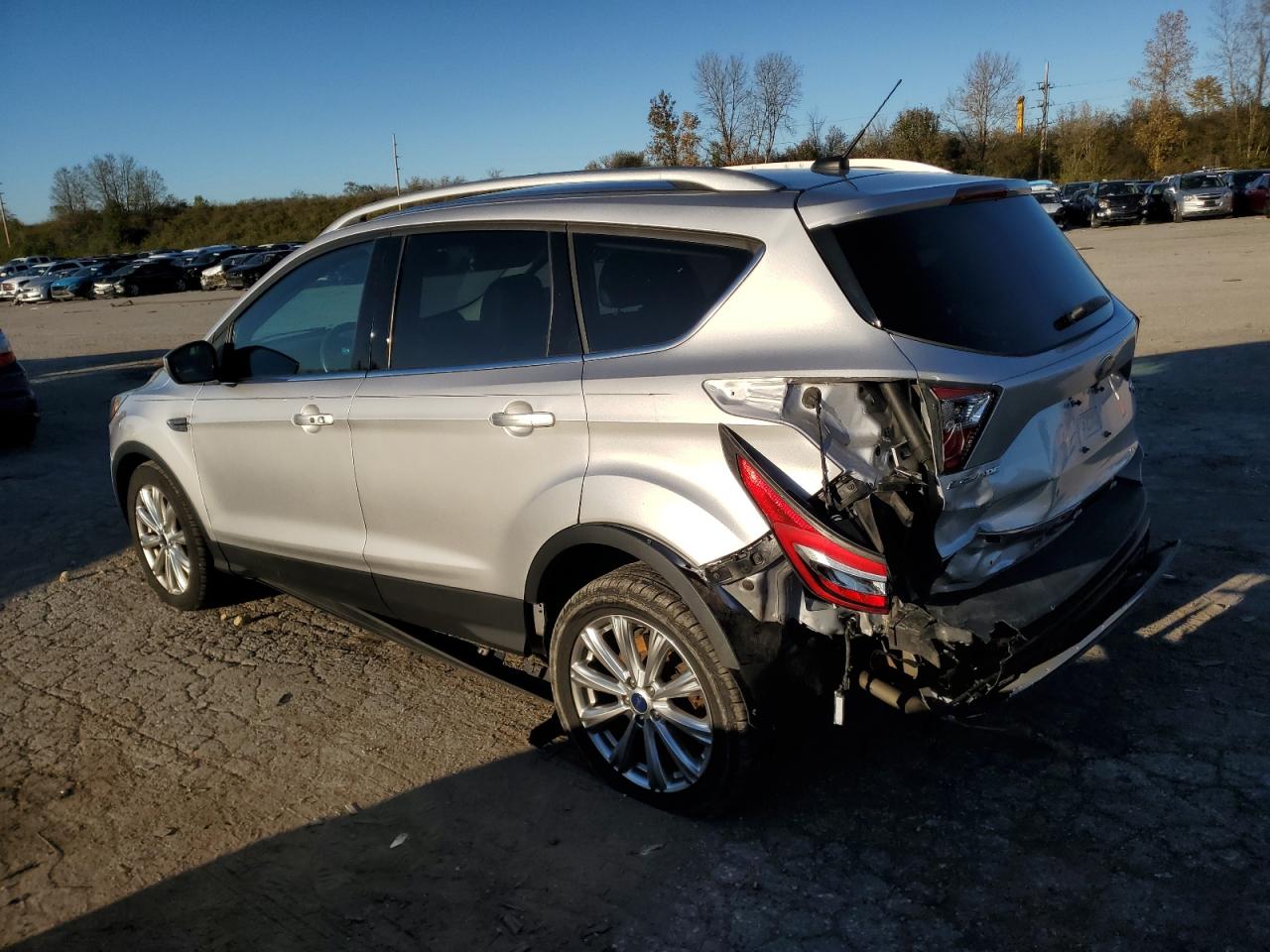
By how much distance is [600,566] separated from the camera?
141 inches

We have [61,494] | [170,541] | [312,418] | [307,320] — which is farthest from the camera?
[61,494]

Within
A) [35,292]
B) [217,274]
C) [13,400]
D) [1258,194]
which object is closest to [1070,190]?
[1258,194]

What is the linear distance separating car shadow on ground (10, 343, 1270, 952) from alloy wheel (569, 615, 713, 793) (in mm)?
166

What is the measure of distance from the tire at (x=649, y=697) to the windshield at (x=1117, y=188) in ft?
137

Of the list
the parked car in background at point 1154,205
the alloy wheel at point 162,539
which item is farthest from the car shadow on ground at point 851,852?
the parked car in background at point 1154,205

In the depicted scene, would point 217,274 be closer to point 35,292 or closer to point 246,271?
point 246,271

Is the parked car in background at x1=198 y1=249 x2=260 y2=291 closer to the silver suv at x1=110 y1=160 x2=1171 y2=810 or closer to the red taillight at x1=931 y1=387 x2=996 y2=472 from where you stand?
the silver suv at x1=110 y1=160 x2=1171 y2=810

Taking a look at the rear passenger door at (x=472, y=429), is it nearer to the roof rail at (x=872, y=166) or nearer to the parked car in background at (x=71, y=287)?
the roof rail at (x=872, y=166)

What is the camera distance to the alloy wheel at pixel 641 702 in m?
3.27

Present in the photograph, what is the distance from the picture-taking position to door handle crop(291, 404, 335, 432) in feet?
14.0

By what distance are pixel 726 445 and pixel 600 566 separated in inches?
31.1

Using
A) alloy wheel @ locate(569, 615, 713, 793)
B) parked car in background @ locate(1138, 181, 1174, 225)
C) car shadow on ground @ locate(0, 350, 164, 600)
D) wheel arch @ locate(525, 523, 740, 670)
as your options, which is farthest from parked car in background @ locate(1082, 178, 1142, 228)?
alloy wheel @ locate(569, 615, 713, 793)

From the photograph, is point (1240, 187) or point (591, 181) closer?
point (591, 181)

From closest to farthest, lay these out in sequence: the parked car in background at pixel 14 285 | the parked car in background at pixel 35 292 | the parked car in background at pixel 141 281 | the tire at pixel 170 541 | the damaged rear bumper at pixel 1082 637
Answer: the damaged rear bumper at pixel 1082 637 < the tire at pixel 170 541 < the parked car in background at pixel 141 281 < the parked car in background at pixel 35 292 < the parked car in background at pixel 14 285
